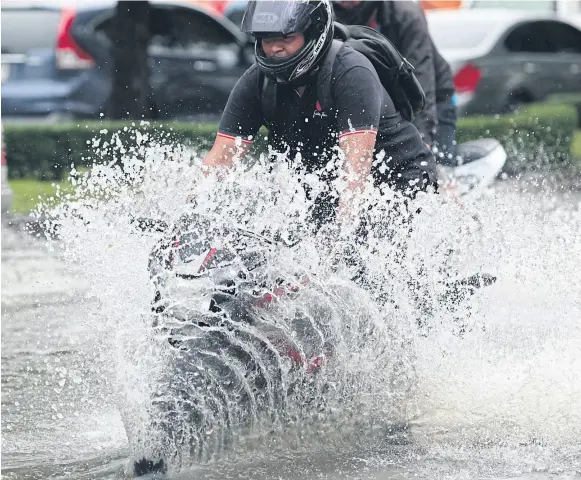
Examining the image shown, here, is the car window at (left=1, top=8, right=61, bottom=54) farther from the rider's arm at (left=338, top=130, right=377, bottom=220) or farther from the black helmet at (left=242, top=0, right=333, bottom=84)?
the rider's arm at (left=338, top=130, right=377, bottom=220)

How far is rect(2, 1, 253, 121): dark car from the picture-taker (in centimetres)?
1505

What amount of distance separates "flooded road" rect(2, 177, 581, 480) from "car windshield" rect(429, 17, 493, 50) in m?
8.25

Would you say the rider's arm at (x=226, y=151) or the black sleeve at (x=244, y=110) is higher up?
Result: the black sleeve at (x=244, y=110)

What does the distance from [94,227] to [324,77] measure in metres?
1.14

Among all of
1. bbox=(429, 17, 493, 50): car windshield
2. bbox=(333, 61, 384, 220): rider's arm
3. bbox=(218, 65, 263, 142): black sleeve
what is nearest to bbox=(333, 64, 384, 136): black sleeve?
bbox=(333, 61, 384, 220): rider's arm

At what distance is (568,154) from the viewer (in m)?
14.1

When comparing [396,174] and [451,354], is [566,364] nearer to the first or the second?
[451,354]

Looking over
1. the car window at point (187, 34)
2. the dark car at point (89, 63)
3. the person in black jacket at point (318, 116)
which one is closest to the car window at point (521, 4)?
the car window at point (187, 34)

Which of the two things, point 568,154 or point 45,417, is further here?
point 568,154

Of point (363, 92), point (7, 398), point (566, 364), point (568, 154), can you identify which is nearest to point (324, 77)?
point (363, 92)

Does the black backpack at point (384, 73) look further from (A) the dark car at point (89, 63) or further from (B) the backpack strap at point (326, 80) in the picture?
(A) the dark car at point (89, 63)

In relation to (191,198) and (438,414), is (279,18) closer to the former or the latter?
(191,198)

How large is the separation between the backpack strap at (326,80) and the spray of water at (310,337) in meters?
0.32

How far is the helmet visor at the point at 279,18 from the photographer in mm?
5293
